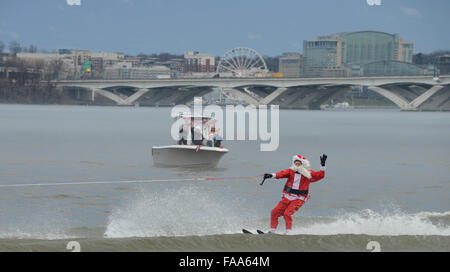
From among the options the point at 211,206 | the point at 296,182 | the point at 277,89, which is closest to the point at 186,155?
the point at 211,206

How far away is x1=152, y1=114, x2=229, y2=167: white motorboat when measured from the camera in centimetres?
2914

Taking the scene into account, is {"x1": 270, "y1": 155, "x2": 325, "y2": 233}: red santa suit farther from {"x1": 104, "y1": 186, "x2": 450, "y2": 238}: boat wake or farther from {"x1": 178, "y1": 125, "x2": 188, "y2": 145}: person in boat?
{"x1": 178, "y1": 125, "x2": 188, "y2": 145}: person in boat

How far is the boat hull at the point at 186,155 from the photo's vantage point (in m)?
29.2

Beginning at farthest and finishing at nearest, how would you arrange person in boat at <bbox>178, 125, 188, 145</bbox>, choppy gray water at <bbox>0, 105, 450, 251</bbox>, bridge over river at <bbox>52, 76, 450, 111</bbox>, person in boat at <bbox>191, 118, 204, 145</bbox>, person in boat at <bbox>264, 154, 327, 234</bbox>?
bridge over river at <bbox>52, 76, 450, 111</bbox>, person in boat at <bbox>178, 125, 188, 145</bbox>, person in boat at <bbox>191, 118, 204, 145</bbox>, choppy gray water at <bbox>0, 105, 450, 251</bbox>, person in boat at <bbox>264, 154, 327, 234</bbox>

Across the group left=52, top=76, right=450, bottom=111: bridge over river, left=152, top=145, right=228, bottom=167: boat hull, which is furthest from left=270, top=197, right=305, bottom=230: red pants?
left=52, top=76, right=450, bottom=111: bridge over river

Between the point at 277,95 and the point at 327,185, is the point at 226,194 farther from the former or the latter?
the point at 277,95

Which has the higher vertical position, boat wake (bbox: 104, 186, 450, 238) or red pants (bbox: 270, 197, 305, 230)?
red pants (bbox: 270, 197, 305, 230)

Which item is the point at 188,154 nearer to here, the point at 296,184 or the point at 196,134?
the point at 196,134

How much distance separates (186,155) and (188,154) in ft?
0.43

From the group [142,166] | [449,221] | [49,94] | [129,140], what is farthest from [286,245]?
[49,94]

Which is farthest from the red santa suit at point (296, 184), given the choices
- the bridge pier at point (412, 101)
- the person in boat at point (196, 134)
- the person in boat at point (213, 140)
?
the bridge pier at point (412, 101)
